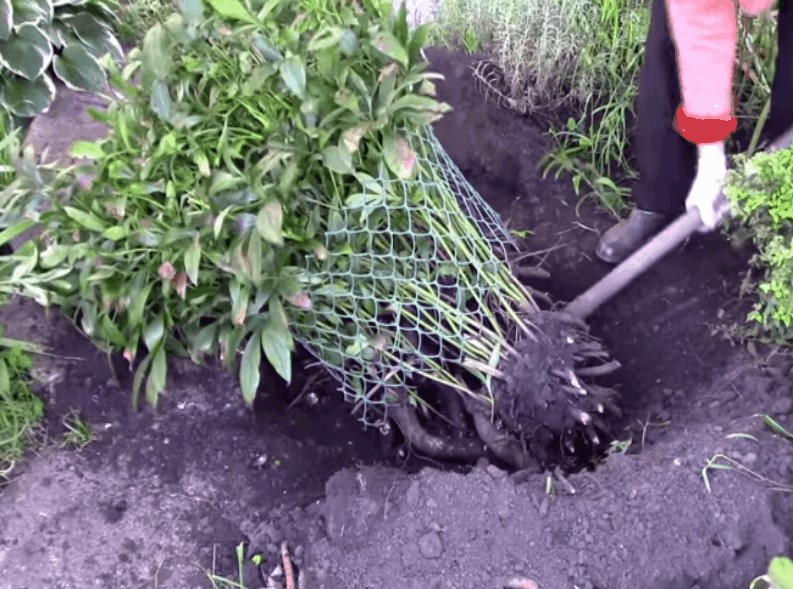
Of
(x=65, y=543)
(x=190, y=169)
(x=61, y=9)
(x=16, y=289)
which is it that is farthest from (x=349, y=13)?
(x=61, y=9)

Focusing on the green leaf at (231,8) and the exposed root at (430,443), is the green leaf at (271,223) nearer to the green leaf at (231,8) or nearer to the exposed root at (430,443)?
the green leaf at (231,8)

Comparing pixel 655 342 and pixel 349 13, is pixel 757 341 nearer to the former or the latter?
pixel 655 342

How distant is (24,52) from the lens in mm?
2592

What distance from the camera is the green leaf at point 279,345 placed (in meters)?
1.68

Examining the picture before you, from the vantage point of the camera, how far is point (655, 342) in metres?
2.14

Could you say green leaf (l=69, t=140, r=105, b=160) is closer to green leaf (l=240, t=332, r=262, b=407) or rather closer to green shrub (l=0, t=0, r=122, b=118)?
green leaf (l=240, t=332, r=262, b=407)

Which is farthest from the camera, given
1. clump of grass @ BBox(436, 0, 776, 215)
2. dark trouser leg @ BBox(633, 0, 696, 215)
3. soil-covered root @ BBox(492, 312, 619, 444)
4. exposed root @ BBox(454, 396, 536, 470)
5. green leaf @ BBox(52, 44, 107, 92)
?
green leaf @ BBox(52, 44, 107, 92)

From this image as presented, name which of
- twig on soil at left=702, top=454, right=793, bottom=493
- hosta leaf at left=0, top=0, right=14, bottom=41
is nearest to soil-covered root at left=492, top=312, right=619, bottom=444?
twig on soil at left=702, top=454, right=793, bottom=493

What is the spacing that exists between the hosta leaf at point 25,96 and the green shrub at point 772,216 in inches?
83.7

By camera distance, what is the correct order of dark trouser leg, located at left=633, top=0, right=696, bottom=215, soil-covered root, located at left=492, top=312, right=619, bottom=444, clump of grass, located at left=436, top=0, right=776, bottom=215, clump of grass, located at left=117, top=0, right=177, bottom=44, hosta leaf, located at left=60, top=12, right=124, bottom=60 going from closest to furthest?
soil-covered root, located at left=492, top=312, right=619, bottom=444 < dark trouser leg, located at left=633, top=0, right=696, bottom=215 < clump of grass, located at left=436, top=0, right=776, bottom=215 < hosta leaf, located at left=60, top=12, right=124, bottom=60 < clump of grass, located at left=117, top=0, right=177, bottom=44

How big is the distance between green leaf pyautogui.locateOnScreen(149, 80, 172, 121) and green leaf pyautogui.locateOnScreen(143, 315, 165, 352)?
0.46m

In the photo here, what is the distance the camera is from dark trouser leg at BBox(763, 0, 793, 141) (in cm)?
212

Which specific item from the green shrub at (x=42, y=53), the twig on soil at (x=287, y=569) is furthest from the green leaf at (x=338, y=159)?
the green shrub at (x=42, y=53)

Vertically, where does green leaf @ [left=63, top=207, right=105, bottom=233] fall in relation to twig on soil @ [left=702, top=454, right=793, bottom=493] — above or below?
above
